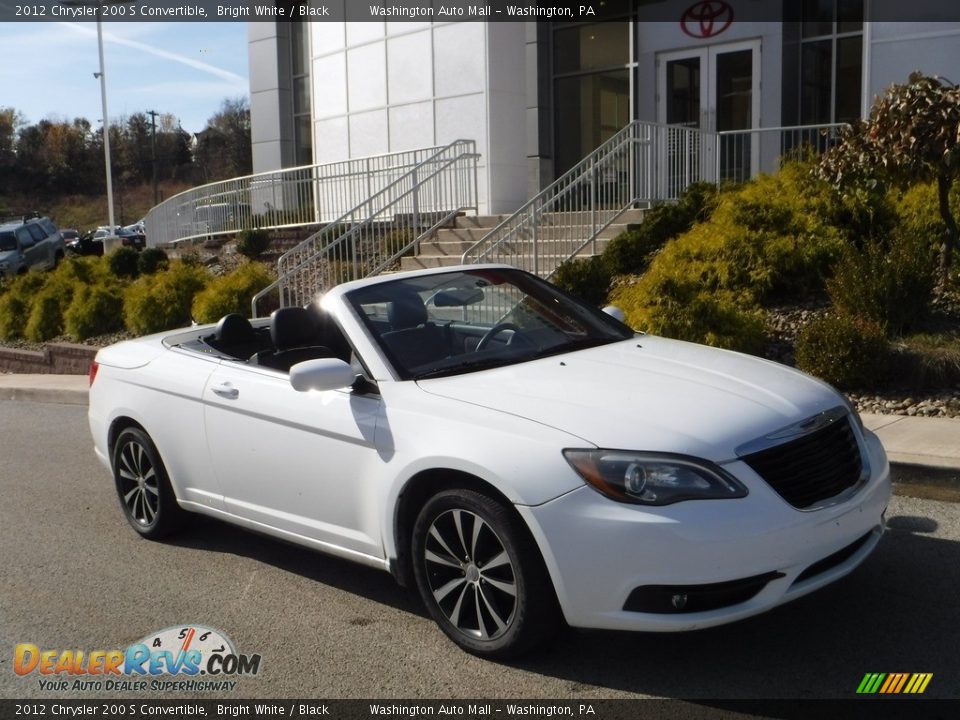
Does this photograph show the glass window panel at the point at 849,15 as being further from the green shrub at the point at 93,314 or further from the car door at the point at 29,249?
the car door at the point at 29,249

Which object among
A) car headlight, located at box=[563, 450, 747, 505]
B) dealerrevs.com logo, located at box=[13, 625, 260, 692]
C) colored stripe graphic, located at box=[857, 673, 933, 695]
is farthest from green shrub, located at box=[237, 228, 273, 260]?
colored stripe graphic, located at box=[857, 673, 933, 695]

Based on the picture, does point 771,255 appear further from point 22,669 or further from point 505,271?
point 22,669

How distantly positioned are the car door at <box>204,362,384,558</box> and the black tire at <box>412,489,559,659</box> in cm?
35

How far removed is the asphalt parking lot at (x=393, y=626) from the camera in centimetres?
400

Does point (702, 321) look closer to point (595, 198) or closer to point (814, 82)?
point (595, 198)

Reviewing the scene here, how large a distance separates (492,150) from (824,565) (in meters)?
17.1

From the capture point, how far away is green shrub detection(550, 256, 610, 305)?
1213 cm

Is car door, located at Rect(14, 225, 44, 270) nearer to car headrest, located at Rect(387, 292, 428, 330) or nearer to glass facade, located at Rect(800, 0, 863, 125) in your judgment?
glass facade, located at Rect(800, 0, 863, 125)

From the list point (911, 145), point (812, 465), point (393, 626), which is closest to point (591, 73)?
point (911, 145)

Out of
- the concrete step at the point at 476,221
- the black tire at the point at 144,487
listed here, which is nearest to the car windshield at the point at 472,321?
the black tire at the point at 144,487

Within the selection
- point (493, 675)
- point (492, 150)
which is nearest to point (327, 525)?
point (493, 675)

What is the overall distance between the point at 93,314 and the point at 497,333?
44.5ft

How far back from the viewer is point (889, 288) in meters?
9.30

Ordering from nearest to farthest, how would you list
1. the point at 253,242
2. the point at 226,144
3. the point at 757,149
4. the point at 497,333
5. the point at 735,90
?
1. the point at 497,333
2. the point at 757,149
3. the point at 735,90
4. the point at 253,242
5. the point at 226,144
